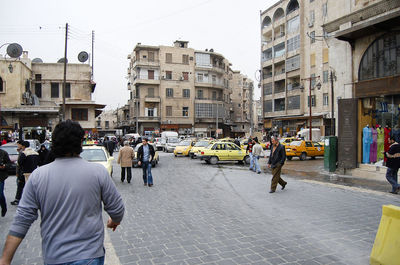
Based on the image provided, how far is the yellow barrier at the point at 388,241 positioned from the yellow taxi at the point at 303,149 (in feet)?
66.9

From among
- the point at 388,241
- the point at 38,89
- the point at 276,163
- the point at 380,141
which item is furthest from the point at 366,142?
the point at 38,89

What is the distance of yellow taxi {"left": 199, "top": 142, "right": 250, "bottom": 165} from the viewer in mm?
20594

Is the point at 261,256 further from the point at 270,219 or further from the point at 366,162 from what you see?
the point at 366,162

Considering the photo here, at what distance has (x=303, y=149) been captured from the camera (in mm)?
24891

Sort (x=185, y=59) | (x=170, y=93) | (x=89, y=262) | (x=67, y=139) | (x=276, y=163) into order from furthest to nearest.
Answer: (x=185, y=59) < (x=170, y=93) < (x=276, y=163) < (x=67, y=139) < (x=89, y=262)

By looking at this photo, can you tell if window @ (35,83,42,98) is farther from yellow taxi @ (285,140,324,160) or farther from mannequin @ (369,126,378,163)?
mannequin @ (369,126,378,163)

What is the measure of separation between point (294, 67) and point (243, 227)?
4293cm

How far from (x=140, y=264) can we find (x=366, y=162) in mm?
12671

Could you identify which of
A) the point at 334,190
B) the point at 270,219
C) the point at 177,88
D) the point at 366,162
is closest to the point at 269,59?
the point at 177,88

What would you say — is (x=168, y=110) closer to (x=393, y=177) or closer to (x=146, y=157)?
(x=146, y=157)

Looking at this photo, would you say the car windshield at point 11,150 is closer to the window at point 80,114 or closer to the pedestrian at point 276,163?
the pedestrian at point 276,163

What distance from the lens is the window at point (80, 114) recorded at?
40969 millimetres

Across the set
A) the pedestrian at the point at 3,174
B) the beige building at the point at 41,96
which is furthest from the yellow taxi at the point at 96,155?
the beige building at the point at 41,96

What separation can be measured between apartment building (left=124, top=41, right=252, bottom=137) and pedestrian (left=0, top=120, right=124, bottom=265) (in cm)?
5568
